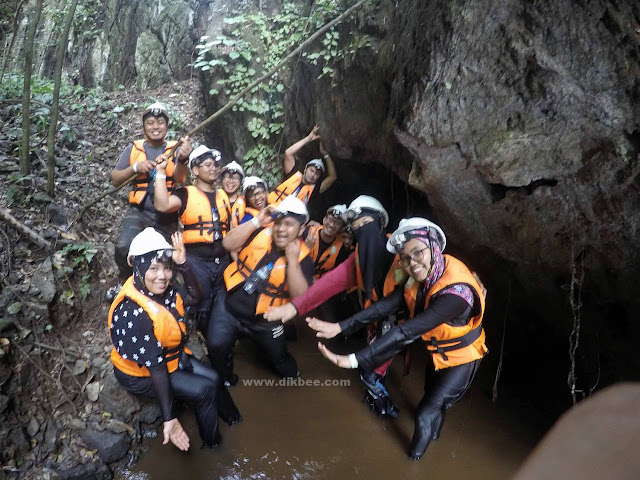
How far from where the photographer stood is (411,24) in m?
3.90

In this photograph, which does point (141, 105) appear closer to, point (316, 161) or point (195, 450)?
point (316, 161)

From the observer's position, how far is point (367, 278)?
13.9 feet

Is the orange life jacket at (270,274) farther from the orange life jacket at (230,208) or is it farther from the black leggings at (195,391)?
the black leggings at (195,391)

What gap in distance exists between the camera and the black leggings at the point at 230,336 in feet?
15.5

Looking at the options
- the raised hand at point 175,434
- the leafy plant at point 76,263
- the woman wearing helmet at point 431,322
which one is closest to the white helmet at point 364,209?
the woman wearing helmet at point 431,322

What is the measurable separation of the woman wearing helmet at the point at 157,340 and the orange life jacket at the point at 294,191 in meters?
2.37

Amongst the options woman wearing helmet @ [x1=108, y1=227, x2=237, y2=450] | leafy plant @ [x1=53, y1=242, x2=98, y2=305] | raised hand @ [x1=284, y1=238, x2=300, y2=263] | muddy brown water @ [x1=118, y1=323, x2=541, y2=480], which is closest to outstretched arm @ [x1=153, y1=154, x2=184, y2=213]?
woman wearing helmet @ [x1=108, y1=227, x2=237, y2=450]

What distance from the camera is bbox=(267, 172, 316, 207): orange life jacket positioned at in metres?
6.06

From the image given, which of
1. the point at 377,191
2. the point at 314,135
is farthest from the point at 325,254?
the point at 314,135

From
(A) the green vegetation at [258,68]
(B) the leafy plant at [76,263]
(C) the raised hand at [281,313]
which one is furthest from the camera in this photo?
(A) the green vegetation at [258,68]

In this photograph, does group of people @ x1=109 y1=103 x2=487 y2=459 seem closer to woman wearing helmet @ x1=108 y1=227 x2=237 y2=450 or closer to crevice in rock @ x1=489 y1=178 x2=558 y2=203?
woman wearing helmet @ x1=108 y1=227 x2=237 y2=450

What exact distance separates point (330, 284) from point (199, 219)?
6.25 ft

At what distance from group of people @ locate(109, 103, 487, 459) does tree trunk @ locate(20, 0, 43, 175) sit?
5.31 ft

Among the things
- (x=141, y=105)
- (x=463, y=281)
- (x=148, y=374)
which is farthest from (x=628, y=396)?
(x=141, y=105)
